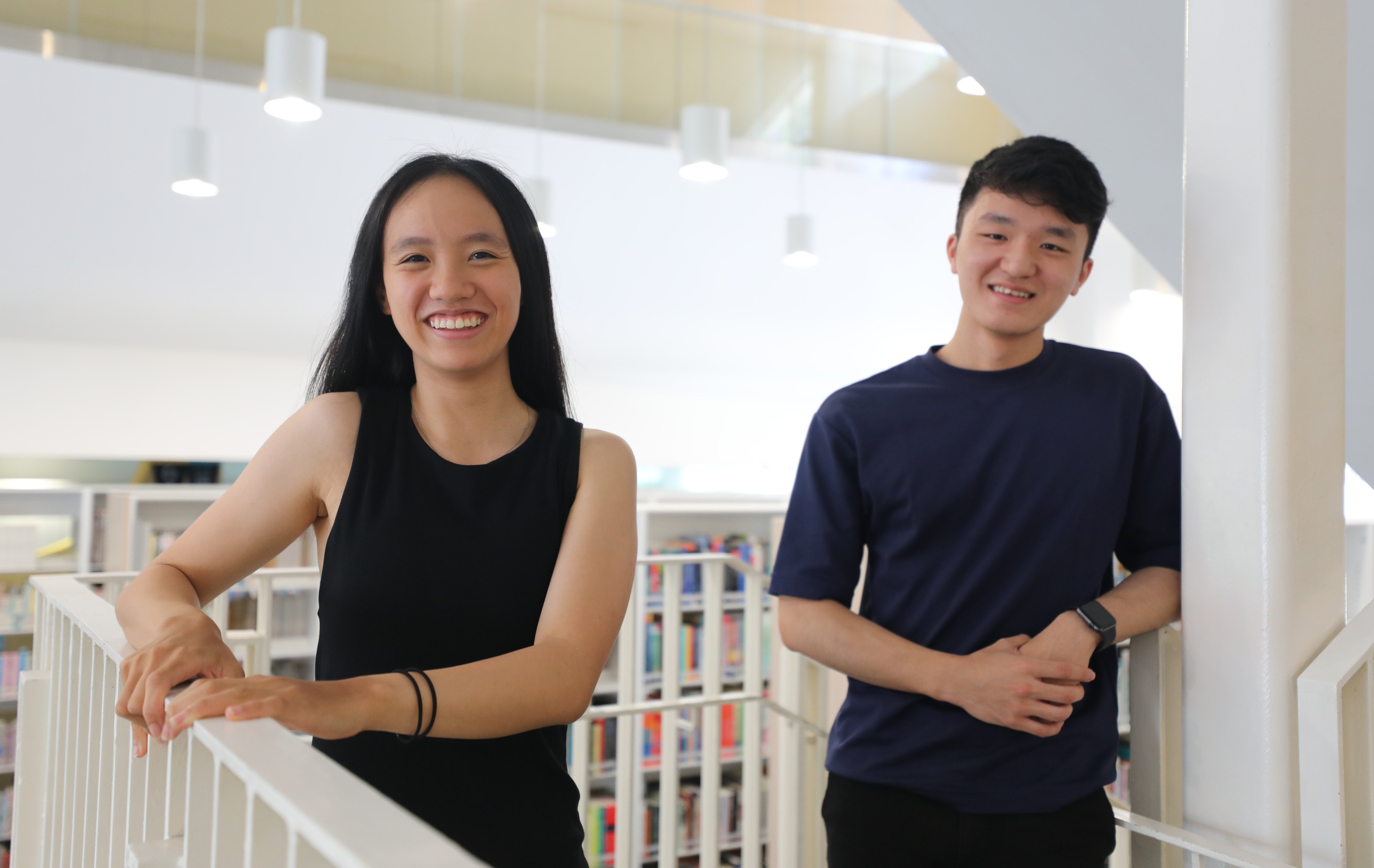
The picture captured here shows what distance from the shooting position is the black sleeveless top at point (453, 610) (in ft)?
3.17

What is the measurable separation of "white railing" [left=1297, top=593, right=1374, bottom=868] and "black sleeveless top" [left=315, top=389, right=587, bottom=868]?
0.83 meters

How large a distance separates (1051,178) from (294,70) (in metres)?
2.36

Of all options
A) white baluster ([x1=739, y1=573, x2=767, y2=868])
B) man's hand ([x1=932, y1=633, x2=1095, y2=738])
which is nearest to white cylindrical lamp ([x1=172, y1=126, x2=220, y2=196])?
white baluster ([x1=739, y1=573, x2=767, y2=868])

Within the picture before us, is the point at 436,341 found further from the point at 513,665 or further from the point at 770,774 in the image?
the point at 770,774

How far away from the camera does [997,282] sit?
1191mm

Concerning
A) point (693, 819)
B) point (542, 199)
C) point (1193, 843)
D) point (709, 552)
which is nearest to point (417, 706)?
point (1193, 843)

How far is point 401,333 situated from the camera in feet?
3.55

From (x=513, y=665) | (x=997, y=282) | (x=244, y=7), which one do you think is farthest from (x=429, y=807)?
(x=244, y=7)

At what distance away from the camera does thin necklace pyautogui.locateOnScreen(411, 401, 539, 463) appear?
1.07 meters

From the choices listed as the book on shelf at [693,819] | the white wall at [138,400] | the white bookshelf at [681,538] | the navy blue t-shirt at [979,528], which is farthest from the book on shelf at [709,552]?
the navy blue t-shirt at [979,528]

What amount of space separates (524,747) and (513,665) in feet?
0.53

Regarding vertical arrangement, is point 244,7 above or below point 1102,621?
above

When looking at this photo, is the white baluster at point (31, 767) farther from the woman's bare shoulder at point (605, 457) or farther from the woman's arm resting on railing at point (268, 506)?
the woman's bare shoulder at point (605, 457)

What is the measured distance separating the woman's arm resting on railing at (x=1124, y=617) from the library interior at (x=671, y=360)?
0.02 m
